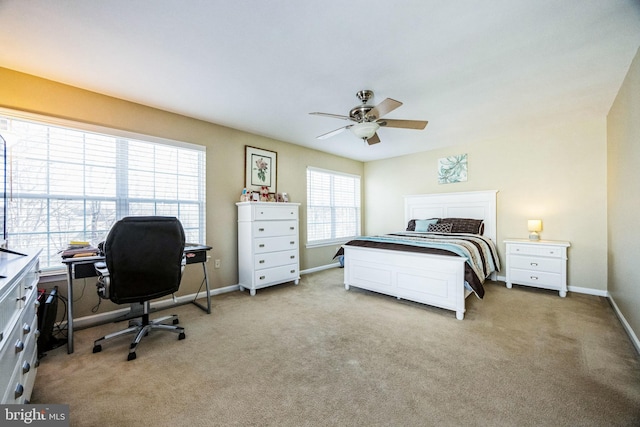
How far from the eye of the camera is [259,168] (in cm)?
418

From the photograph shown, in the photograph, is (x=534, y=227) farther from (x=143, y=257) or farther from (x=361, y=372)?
(x=143, y=257)

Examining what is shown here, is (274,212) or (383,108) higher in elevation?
(383,108)

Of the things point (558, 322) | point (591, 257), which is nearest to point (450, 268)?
point (558, 322)

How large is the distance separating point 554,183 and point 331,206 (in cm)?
360

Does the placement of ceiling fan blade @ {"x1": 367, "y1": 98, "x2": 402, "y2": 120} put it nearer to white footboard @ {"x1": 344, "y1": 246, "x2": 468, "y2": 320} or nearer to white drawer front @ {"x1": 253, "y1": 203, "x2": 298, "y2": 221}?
white footboard @ {"x1": 344, "y1": 246, "x2": 468, "y2": 320}

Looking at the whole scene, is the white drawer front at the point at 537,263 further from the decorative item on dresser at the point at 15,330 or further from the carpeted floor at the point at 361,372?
the decorative item on dresser at the point at 15,330

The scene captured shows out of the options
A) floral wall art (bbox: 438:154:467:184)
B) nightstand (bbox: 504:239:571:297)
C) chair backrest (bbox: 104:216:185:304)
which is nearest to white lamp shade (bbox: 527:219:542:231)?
nightstand (bbox: 504:239:571:297)

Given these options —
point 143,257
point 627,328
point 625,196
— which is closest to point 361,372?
point 143,257

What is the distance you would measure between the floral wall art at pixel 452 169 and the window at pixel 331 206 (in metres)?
1.82

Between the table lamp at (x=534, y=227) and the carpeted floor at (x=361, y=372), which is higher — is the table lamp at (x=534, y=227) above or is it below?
above

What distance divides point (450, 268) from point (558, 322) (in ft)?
3.72

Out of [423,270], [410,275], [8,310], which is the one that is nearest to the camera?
[8,310]

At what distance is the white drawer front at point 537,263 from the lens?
3449 millimetres

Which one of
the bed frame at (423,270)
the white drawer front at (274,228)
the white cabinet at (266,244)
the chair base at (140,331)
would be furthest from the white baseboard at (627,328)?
the chair base at (140,331)
